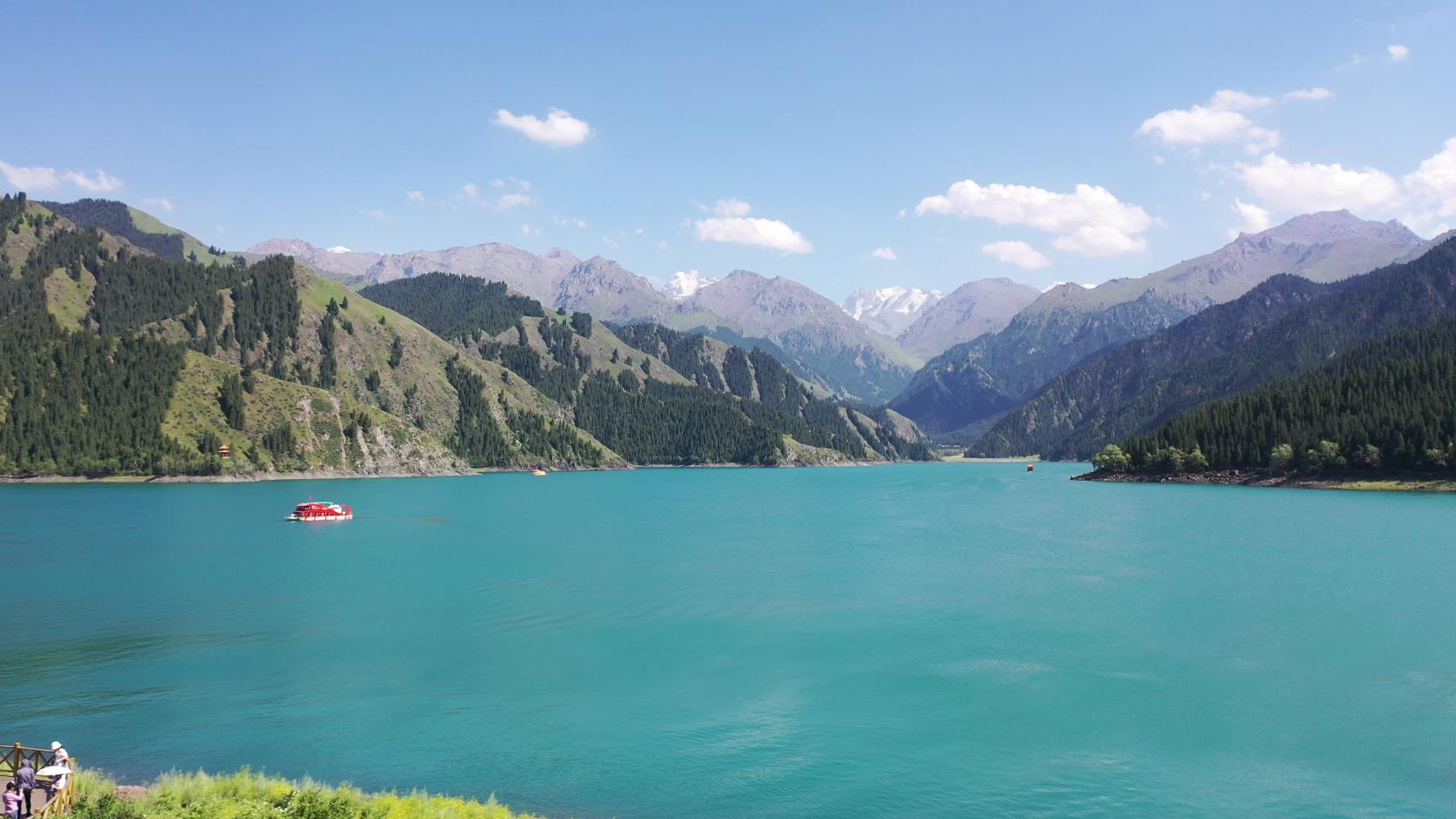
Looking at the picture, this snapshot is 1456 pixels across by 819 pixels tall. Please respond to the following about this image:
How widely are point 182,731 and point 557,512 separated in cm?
11440

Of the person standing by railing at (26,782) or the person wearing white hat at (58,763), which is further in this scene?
the person wearing white hat at (58,763)

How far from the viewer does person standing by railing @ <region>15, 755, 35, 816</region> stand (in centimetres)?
2342

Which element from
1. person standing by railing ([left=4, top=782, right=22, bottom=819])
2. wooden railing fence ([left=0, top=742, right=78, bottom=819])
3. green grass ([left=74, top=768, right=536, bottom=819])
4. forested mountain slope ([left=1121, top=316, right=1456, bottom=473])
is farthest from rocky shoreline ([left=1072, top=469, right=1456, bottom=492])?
person standing by railing ([left=4, top=782, right=22, bottom=819])

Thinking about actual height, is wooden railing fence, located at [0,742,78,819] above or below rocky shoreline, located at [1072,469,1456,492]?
below

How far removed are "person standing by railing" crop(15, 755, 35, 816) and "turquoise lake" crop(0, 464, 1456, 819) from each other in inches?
286

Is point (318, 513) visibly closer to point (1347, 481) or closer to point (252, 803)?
point (252, 803)

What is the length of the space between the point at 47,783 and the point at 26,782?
1.55 metres

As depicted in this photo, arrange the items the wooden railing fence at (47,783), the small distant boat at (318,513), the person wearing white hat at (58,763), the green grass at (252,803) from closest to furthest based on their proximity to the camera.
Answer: the green grass at (252,803), the wooden railing fence at (47,783), the person wearing white hat at (58,763), the small distant boat at (318,513)

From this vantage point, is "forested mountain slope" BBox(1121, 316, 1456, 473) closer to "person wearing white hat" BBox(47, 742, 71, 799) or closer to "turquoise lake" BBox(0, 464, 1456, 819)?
"turquoise lake" BBox(0, 464, 1456, 819)

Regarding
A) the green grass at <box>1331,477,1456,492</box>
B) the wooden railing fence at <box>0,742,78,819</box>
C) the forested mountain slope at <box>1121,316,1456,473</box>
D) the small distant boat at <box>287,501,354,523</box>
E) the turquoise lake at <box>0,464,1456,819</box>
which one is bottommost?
A: the turquoise lake at <box>0,464,1456,819</box>

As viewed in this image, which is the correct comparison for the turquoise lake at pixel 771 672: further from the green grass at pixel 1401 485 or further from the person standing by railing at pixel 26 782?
the green grass at pixel 1401 485

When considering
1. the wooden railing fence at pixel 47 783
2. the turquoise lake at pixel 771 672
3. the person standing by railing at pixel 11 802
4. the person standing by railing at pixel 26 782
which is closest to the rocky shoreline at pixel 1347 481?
the turquoise lake at pixel 771 672

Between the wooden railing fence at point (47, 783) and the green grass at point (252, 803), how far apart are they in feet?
1.34

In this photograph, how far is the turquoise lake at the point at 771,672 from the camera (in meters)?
31.4
